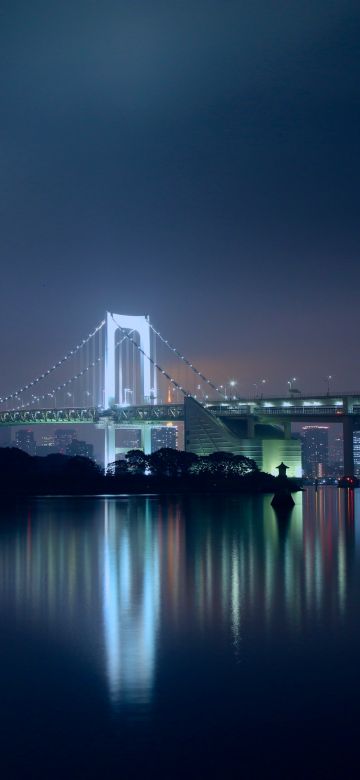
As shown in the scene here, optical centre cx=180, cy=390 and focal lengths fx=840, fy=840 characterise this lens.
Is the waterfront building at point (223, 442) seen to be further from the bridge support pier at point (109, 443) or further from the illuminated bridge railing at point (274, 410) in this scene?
the bridge support pier at point (109, 443)

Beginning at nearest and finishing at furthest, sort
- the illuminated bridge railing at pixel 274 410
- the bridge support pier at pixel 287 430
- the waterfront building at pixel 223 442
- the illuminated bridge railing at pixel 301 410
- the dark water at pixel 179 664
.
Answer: the dark water at pixel 179 664
the waterfront building at pixel 223 442
the illuminated bridge railing at pixel 274 410
the illuminated bridge railing at pixel 301 410
the bridge support pier at pixel 287 430

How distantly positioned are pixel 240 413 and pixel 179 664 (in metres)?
47.4

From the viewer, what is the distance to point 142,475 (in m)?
44.2

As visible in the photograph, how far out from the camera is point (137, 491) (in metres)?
42.9

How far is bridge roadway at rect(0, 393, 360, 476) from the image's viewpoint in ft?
172

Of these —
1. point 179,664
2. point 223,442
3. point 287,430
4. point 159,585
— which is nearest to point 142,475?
point 223,442

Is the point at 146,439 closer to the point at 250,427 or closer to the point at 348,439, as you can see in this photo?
the point at 250,427

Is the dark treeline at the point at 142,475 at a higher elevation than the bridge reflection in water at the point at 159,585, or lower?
higher

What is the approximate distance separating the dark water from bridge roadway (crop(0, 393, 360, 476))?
1462 inches

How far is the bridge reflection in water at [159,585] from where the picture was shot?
764 centimetres

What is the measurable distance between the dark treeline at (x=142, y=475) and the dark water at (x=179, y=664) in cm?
2723

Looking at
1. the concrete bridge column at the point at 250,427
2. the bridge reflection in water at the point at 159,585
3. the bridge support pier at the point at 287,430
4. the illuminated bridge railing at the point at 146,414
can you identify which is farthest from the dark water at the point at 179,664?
the bridge support pier at the point at 287,430

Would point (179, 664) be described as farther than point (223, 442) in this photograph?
No

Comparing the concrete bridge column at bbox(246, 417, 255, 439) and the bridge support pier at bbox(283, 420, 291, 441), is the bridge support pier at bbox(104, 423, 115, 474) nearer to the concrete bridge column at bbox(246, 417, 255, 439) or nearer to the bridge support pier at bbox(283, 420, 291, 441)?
the concrete bridge column at bbox(246, 417, 255, 439)
